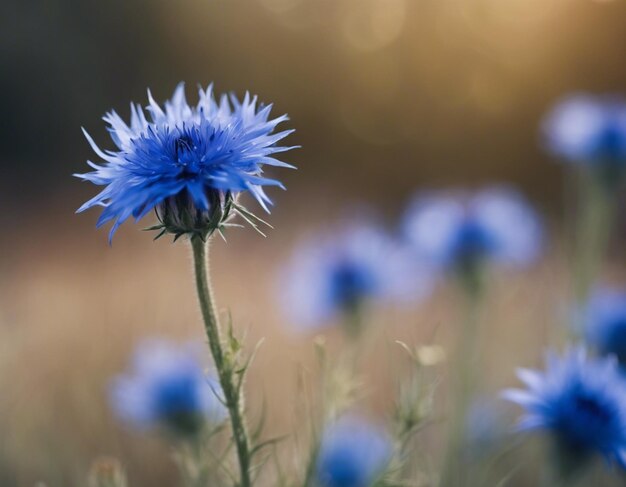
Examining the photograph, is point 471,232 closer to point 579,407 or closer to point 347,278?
point 347,278

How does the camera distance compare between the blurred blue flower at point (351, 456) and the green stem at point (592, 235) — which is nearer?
the blurred blue flower at point (351, 456)

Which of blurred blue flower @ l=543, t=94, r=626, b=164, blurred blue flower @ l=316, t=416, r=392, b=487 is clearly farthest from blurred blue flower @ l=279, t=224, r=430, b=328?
blurred blue flower @ l=543, t=94, r=626, b=164

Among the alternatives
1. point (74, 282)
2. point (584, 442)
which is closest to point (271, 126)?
point (584, 442)

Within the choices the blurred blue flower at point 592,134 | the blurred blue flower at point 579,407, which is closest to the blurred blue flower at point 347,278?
the blurred blue flower at point 592,134

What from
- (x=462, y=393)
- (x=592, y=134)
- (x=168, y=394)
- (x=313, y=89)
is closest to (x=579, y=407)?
(x=462, y=393)

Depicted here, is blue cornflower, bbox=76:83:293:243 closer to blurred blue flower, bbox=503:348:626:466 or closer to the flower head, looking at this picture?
blurred blue flower, bbox=503:348:626:466

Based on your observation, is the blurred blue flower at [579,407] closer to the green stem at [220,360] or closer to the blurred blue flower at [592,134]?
the green stem at [220,360]
